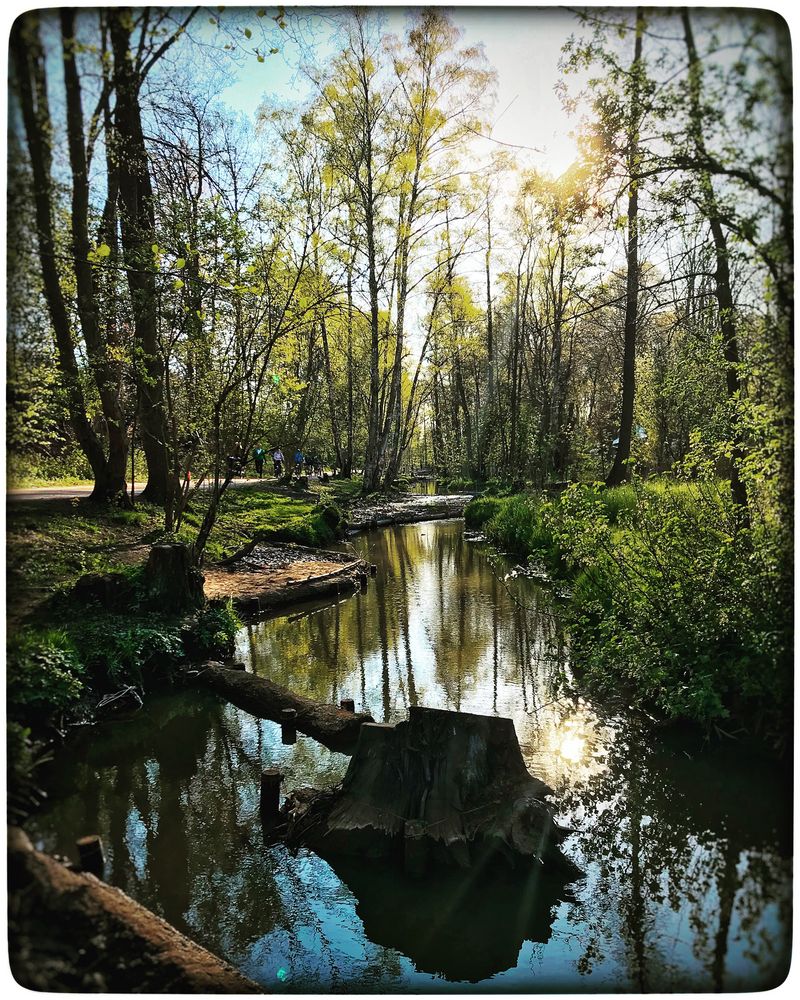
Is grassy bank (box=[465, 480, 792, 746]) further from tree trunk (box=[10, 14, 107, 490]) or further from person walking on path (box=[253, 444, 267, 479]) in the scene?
person walking on path (box=[253, 444, 267, 479])

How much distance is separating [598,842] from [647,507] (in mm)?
2699

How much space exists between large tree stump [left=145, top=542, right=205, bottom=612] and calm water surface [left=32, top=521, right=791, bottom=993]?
3.72ft

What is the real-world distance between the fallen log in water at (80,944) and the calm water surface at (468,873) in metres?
0.18

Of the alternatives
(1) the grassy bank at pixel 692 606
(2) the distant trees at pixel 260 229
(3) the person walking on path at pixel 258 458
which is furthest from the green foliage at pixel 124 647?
(3) the person walking on path at pixel 258 458

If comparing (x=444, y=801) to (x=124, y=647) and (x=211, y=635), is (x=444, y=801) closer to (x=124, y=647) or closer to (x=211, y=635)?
(x=124, y=647)

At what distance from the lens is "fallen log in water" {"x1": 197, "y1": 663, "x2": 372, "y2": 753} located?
4574 millimetres

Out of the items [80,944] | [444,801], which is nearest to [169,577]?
[444,801]

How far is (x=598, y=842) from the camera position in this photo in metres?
3.51

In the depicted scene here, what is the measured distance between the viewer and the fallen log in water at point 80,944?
6.44 feet

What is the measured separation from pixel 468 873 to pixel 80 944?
189 centimetres

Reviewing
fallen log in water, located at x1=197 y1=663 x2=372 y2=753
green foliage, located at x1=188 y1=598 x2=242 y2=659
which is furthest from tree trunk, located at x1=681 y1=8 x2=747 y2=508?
green foliage, located at x1=188 y1=598 x2=242 y2=659

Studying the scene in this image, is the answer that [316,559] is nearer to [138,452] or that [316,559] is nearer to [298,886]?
[138,452]

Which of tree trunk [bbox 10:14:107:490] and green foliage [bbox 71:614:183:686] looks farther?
green foliage [bbox 71:614:183:686]

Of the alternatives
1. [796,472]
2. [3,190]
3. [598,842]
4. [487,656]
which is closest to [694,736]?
[598,842]
